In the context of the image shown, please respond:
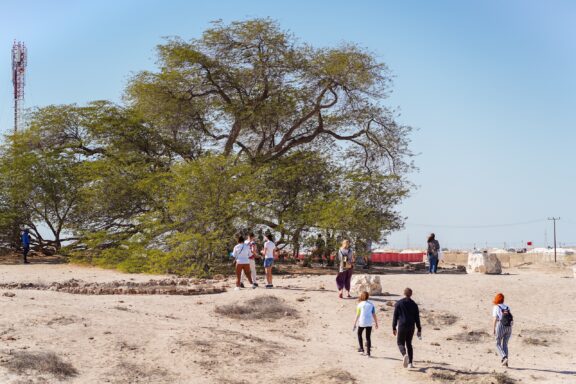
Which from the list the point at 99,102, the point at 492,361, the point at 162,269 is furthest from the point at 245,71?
the point at 492,361

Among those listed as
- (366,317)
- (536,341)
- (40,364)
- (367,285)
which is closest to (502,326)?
(366,317)

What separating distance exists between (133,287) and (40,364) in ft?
33.4

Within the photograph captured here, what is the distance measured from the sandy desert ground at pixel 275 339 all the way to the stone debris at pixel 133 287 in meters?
0.68

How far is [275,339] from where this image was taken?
15391 mm

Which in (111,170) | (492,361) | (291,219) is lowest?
(492,361)

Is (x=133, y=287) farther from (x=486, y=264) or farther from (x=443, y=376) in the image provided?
(x=486, y=264)

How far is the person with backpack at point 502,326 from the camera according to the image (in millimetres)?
14375

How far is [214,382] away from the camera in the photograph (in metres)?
12.1

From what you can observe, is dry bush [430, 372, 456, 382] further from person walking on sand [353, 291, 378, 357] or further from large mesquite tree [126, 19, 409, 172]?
large mesquite tree [126, 19, 409, 172]

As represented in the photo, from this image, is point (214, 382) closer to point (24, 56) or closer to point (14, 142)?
Result: point (14, 142)

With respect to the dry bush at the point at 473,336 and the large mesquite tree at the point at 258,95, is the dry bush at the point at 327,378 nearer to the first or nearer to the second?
the dry bush at the point at 473,336

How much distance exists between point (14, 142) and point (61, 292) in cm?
1985

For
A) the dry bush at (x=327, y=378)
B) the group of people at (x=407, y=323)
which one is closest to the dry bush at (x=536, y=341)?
the group of people at (x=407, y=323)

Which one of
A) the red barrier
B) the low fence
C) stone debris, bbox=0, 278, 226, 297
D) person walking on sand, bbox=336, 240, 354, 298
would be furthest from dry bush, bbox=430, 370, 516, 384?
the low fence
